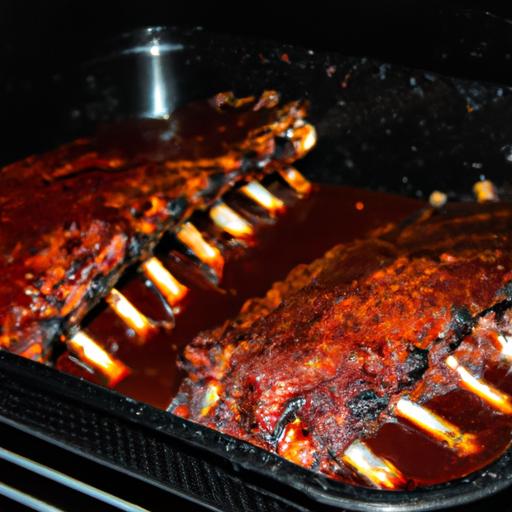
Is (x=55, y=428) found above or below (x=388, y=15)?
below

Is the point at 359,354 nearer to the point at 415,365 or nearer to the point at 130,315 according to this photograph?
the point at 415,365

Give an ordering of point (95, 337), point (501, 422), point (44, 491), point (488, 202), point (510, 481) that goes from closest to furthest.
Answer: point (510, 481), point (501, 422), point (44, 491), point (95, 337), point (488, 202)

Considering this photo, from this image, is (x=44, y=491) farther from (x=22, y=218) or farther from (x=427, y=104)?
(x=427, y=104)

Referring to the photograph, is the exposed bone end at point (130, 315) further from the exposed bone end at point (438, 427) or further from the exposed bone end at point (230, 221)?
the exposed bone end at point (438, 427)

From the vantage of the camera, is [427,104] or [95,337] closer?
[95,337]

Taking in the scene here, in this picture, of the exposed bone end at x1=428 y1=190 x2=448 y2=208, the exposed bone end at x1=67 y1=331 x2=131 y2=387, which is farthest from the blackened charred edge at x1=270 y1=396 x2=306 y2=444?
the exposed bone end at x1=428 y1=190 x2=448 y2=208

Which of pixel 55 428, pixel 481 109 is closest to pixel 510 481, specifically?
pixel 55 428

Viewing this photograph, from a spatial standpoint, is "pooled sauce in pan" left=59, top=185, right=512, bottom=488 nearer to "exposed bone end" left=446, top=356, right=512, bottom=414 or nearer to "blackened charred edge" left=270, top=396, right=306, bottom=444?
"exposed bone end" left=446, top=356, right=512, bottom=414

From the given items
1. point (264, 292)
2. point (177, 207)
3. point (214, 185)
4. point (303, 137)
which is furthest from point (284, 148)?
point (264, 292)
